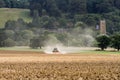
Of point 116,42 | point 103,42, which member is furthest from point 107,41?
point 116,42

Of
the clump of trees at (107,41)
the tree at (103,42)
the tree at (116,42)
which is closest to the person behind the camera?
the tree at (116,42)

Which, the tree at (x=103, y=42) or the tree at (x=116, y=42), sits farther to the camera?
→ the tree at (x=103, y=42)

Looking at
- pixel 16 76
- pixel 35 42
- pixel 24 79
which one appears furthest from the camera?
pixel 35 42

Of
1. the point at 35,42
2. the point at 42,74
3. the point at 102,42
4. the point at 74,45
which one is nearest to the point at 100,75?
the point at 42,74

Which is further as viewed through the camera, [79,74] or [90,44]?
[90,44]

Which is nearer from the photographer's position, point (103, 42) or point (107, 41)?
point (103, 42)

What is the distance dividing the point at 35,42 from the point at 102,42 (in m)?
33.7

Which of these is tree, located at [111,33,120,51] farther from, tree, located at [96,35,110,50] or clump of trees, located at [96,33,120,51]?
tree, located at [96,35,110,50]

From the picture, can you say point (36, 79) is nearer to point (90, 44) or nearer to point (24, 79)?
point (24, 79)

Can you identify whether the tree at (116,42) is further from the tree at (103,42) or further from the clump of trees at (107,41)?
the tree at (103,42)

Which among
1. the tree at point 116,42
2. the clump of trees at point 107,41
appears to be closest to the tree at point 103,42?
the clump of trees at point 107,41

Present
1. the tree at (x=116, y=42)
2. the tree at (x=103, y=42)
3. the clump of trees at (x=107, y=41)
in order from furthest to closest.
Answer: the tree at (x=103, y=42) → the clump of trees at (x=107, y=41) → the tree at (x=116, y=42)

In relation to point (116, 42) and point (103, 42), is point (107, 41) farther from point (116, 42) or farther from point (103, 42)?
point (116, 42)

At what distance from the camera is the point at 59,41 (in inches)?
7736
